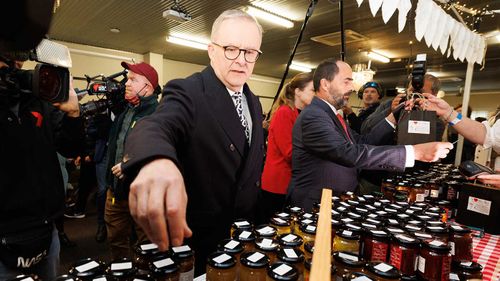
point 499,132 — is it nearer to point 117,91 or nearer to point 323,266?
point 323,266

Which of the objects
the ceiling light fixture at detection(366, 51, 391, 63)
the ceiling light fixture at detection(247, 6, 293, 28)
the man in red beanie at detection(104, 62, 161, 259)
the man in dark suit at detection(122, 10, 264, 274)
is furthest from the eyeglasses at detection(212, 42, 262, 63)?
the ceiling light fixture at detection(366, 51, 391, 63)

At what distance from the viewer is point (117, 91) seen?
187 centimetres

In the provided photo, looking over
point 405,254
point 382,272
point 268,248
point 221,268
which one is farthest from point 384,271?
point 221,268

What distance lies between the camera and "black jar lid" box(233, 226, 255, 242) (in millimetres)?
839

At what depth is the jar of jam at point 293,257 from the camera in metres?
0.73

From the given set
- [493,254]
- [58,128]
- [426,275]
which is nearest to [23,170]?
[58,128]

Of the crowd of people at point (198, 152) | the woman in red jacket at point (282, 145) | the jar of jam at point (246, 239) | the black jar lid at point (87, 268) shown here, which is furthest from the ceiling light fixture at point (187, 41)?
the black jar lid at point (87, 268)

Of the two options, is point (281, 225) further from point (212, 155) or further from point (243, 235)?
point (212, 155)

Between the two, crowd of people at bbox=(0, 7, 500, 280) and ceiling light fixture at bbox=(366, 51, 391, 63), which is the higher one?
ceiling light fixture at bbox=(366, 51, 391, 63)

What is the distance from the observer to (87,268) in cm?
66

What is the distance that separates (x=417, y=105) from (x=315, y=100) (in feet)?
1.81

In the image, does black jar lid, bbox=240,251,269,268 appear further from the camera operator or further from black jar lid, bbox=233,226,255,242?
the camera operator

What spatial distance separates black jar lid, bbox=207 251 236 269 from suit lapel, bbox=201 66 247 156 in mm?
459

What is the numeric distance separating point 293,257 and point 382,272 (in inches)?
8.2
